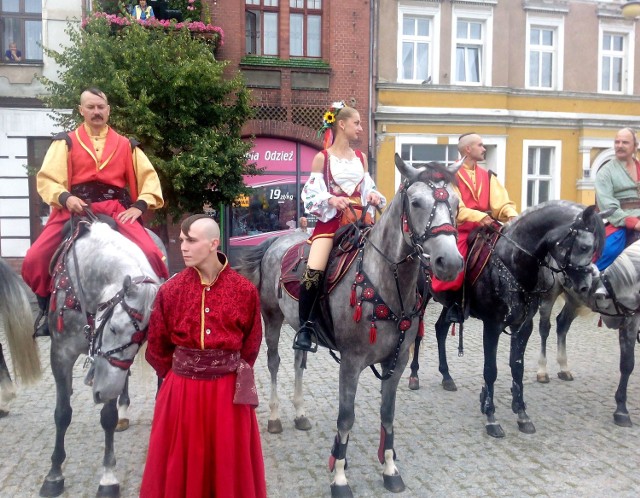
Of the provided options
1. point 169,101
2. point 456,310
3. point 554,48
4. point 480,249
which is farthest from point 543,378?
point 554,48

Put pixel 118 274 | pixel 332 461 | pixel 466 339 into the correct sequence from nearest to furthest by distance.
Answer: pixel 118 274
pixel 332 461
pixel 466 339

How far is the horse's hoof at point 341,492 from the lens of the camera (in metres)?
3.93

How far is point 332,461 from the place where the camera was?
4109 mm

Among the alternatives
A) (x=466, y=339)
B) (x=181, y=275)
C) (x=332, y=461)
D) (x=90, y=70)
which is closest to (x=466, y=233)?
(x=332, y=461)

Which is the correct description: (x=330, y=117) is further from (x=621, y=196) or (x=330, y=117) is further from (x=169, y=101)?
(x=169, y=101)

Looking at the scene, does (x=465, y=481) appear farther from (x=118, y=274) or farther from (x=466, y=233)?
(x=118, y=274)

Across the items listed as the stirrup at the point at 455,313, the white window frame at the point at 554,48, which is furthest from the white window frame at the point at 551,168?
the stirrup at the point at 455,313

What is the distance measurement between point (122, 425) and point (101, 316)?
2298mm

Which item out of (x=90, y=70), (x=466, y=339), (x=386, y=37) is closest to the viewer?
(x=466, y=339)

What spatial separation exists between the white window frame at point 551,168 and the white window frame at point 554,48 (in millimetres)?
1605

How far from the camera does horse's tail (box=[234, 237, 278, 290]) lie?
5.66 meters

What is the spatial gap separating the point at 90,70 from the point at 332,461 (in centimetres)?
895

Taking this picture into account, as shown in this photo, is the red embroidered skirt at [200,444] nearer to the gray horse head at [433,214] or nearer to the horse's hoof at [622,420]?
the gray horse head at [433,214]

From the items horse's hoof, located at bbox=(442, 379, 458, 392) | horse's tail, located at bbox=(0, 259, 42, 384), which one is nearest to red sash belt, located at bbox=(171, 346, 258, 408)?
horse's tail, located at bbox=(0, 259, 42, 384)
